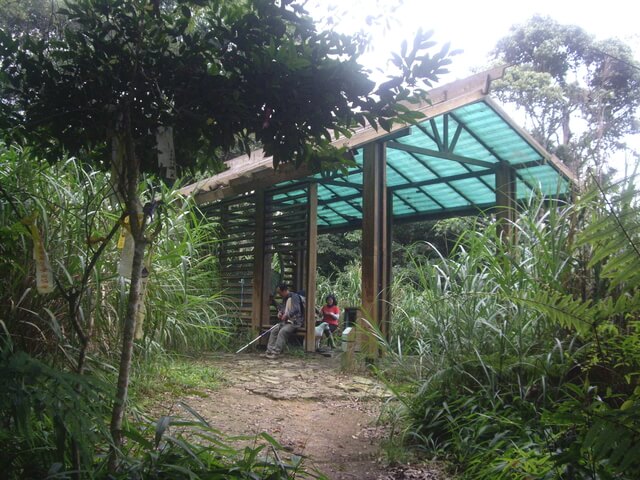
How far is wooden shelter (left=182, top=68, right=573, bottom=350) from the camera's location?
7055mm

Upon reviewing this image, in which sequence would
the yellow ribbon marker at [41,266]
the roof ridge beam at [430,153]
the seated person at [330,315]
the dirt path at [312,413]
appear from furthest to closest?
the seated person at [330,315]
the roof ridge beam at [430,153]
the dirt path at [312,413]
the yellow ribbon marker at [41,266]

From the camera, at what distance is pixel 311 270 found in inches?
331

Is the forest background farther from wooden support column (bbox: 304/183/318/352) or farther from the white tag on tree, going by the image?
wooden support column (bbox: 304/183/318/352)

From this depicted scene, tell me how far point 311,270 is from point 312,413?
3790 mm

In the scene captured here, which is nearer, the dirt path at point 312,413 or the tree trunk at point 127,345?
the tree trunk at point 127,345

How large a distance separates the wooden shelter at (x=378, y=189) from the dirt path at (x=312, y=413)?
4.14 feet

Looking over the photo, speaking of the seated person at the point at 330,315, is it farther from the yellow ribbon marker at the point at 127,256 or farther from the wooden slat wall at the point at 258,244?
the yellow ribbon marker at the point at 127,256

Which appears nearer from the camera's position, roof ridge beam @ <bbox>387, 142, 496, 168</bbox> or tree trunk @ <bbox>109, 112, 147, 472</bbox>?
tree trunk @ <bbox>109, 112, 147, 472</bbox>

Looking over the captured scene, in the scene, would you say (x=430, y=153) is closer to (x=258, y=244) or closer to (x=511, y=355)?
(x=258, y=244)

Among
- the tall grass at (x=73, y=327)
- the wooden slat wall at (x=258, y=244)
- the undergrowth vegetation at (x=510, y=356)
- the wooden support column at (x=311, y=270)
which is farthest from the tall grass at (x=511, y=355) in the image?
the wooden slat wall at (x=258, y=244)

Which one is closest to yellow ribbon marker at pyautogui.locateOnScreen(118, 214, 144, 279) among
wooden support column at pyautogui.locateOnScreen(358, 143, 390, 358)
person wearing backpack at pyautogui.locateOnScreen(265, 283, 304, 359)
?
wooden support column at pyautogui.locateOnScreen(358, 143, 390, 358)

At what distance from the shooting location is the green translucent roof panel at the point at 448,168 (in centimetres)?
795

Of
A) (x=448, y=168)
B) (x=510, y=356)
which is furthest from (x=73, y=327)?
(x=448, y=168)

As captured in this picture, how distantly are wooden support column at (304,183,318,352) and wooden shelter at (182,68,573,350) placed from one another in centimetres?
1
